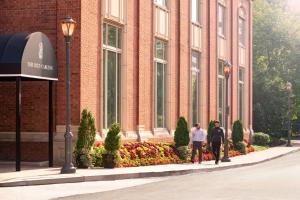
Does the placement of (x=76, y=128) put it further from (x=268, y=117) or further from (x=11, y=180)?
(x=268, y=117)

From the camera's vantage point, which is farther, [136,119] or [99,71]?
[136,119]

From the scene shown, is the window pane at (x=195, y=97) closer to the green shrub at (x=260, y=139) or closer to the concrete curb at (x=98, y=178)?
the concrete curb at (x=98, y=178)

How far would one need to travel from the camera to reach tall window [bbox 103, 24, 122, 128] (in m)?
25.1

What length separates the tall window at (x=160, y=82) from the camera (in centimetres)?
3022

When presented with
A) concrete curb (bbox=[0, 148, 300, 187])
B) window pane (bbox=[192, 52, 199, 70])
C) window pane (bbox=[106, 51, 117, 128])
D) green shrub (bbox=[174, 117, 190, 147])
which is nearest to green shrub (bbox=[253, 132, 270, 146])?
window pane (bbox=[192, 52, 199, 70])

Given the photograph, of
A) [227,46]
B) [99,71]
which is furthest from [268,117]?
[99,71]

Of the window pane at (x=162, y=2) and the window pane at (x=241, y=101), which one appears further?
the window pane at (x=241, y=101)

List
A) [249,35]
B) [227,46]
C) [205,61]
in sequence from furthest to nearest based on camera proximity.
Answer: [249,35], [227,46], [205,61]

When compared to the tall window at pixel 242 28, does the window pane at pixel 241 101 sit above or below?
below

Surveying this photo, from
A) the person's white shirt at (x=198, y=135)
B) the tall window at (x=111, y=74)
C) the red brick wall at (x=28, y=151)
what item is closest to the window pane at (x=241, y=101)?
the person's white shirt at (x=198, y=135)

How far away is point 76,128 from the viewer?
22.6 meters

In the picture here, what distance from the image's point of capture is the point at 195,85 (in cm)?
3569

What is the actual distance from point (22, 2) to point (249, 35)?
26.4m

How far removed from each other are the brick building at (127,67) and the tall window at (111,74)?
0.04 meters
